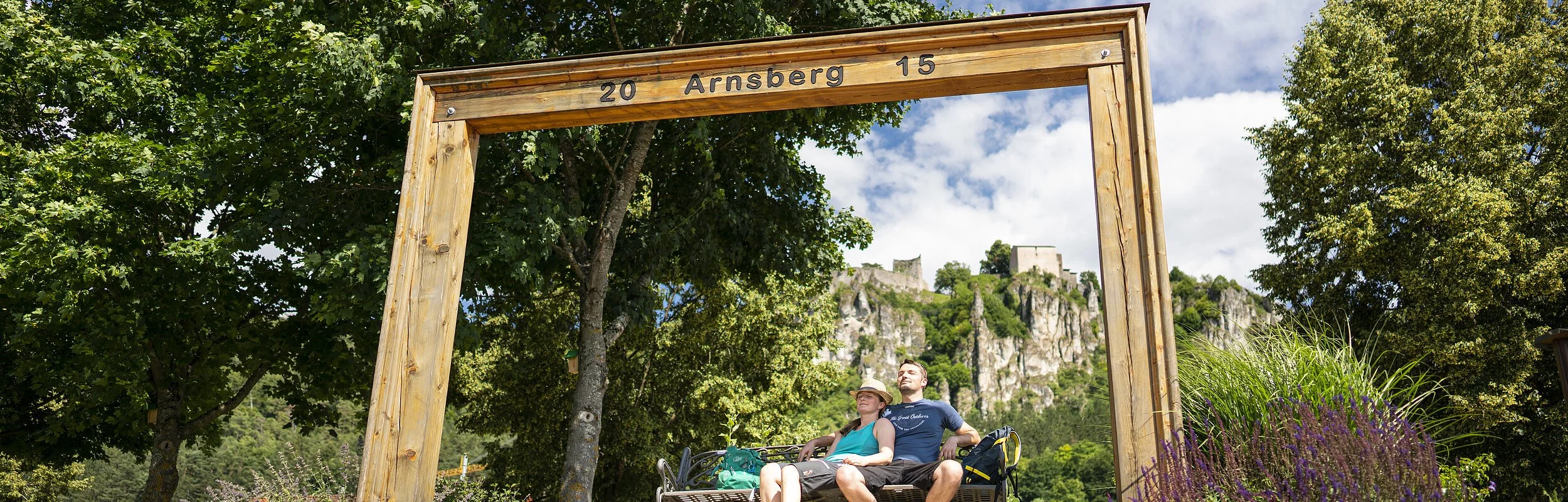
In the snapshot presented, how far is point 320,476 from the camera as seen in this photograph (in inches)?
278

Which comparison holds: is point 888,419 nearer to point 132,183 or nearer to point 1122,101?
point 1122,101

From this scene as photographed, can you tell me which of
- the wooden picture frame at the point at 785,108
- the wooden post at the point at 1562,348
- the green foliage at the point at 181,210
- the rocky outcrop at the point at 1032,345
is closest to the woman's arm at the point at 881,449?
the wooden picture frame at the point at 785,108

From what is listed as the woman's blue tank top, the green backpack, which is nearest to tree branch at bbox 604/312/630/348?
the green backpack

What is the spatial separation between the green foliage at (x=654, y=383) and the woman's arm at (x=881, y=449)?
1042cm

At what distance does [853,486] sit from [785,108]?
160 centimetres

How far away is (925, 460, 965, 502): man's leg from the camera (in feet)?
12.7

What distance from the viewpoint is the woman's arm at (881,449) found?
4129mm

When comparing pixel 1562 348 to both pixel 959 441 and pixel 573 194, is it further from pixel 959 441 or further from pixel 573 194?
pixel 573 194

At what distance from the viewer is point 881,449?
14.0 ft

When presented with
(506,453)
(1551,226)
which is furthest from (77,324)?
(1551,226)

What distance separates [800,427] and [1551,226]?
1284 centimetres

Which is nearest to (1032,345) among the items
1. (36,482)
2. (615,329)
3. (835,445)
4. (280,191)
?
(36,482)

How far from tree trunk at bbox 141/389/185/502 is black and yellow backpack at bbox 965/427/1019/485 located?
11.0 meters

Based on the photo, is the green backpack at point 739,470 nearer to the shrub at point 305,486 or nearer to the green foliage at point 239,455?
the shrub at point 305,486
